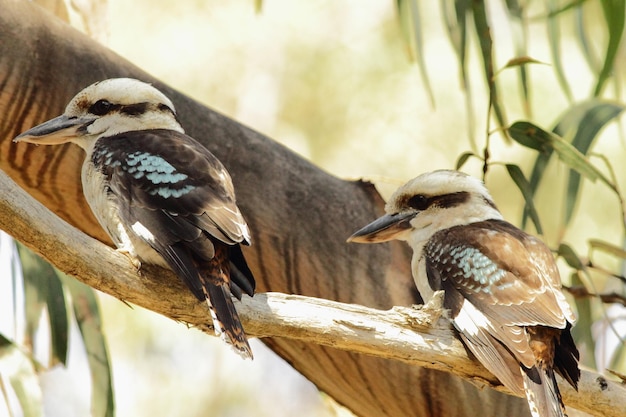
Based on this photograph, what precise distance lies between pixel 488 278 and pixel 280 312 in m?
0.52

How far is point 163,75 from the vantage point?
7.19 metres

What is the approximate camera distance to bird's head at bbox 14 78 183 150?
205 cm

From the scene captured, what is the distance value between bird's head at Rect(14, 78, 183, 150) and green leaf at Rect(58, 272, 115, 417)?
0.60 meters

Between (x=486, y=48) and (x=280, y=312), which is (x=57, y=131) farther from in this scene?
(x=486, y=48)

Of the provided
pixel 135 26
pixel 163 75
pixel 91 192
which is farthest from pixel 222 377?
pixel 91 192

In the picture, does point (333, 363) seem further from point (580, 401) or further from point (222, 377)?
point (222, 377)

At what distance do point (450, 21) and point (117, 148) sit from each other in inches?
48.6

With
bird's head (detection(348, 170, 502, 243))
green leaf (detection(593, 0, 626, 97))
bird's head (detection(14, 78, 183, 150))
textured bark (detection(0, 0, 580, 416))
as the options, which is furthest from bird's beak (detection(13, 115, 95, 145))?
green leaf (detection(593, 0, 626, 97))

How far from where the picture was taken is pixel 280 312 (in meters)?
1.73

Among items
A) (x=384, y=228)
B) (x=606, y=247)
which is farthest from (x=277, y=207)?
(x=606, y=247)

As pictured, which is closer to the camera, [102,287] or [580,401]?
[102,287]

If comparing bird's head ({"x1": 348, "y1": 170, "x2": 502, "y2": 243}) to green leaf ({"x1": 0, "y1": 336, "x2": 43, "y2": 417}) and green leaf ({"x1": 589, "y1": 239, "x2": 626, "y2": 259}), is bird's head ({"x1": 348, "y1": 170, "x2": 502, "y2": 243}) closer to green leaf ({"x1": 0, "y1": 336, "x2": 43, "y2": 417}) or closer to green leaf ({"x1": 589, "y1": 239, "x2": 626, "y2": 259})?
green leaf ({"x1": 589, "y1": 239, "x2": 626, "y2": 259})

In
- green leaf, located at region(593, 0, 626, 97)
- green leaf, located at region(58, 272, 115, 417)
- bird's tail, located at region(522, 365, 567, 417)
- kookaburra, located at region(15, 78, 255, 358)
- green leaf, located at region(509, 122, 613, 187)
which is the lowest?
green leaf, located at region(58, 272, 115, 417)

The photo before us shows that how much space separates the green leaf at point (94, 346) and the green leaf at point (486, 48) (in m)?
1.12
